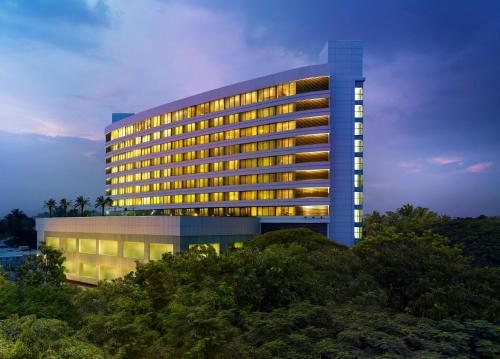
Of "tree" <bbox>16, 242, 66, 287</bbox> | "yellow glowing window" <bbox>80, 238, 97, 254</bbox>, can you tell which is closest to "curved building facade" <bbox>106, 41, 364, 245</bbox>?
"yellow glowing window" <bbox>80, 238, 97, 254</bbox>

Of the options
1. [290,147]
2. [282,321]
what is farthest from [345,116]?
[282,321]

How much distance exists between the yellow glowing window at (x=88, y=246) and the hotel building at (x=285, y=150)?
1.51 meters

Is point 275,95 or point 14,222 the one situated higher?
point 275,95

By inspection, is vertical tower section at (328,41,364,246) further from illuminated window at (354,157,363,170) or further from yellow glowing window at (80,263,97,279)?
yellow glowing window at (80,263,97,279)

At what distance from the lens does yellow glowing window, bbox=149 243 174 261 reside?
48.5 meters

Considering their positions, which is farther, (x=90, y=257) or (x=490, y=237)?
(x=90, y=257)

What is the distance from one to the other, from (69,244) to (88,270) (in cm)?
742

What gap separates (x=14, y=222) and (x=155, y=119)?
70.9m

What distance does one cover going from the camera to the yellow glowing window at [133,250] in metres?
51.7

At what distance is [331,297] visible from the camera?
21.9 m

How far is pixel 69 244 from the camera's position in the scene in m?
65.2

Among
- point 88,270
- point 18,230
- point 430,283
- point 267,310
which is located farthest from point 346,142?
point 18,230

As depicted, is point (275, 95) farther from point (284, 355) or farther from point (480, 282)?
point (284, 355)

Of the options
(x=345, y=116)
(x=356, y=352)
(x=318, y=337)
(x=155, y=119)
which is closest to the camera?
(x=356, y=352)
